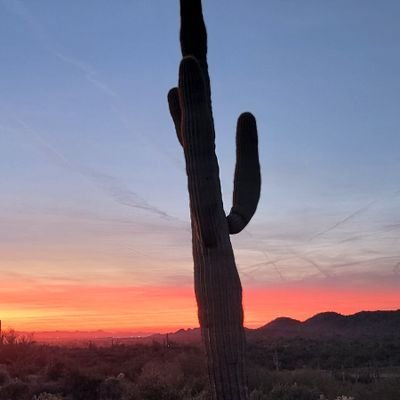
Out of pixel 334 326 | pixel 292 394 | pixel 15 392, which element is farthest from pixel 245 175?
pixel 334 326

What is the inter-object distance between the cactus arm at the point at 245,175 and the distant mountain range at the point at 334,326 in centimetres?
10481

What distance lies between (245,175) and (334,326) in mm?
129140

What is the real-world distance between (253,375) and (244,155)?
54.4ft

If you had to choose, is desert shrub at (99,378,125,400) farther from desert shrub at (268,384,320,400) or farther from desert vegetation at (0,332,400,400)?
desert shrub at (268,384,320,400)

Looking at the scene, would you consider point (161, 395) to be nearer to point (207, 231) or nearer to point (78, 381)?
point (78, 381)

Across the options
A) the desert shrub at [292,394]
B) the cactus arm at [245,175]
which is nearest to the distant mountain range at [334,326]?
the desert shrub at [292,394]

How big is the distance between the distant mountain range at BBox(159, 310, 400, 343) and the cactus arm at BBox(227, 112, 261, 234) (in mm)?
104815

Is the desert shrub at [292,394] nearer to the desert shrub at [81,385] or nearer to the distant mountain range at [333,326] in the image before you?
the desert shrub at [81,385]

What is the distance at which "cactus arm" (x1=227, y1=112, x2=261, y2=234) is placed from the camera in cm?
1115

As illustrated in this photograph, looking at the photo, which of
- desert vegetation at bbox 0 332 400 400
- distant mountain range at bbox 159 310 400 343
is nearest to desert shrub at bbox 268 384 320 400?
desert vegetation at bbox 0 332 400 400

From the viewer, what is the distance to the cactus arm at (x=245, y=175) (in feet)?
Answer: 36.6

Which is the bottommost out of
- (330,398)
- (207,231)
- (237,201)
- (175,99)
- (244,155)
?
(330,398)

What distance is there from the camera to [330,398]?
22.5 metres

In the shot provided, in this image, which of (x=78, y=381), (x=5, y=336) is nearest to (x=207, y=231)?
(x=78, y=381)
